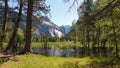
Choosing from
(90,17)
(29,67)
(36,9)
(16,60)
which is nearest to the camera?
(90,17)

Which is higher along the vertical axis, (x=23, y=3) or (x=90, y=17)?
(x=23, y=3)

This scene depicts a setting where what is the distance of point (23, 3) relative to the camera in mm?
37625

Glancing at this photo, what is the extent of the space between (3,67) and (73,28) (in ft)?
303

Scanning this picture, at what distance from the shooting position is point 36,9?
114 ft

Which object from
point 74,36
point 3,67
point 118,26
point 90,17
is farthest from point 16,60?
point 74,36

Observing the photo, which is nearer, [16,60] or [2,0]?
[16,60]

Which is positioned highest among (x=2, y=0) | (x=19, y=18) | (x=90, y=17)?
(x=2, y=0)

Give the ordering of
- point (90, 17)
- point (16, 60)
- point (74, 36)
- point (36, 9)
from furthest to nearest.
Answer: point (74, 36), point (36, 9), point (16, 60), point (90, 17)

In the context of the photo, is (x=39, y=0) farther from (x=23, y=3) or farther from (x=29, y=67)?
(x=29, y=67)

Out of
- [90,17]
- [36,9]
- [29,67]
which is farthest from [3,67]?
[36,9]

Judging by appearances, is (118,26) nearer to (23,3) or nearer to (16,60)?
(23,3)

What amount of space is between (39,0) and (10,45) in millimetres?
7873

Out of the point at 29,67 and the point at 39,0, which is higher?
the point at 39,0

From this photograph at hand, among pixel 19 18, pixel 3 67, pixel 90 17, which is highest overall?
pixel 19 18
